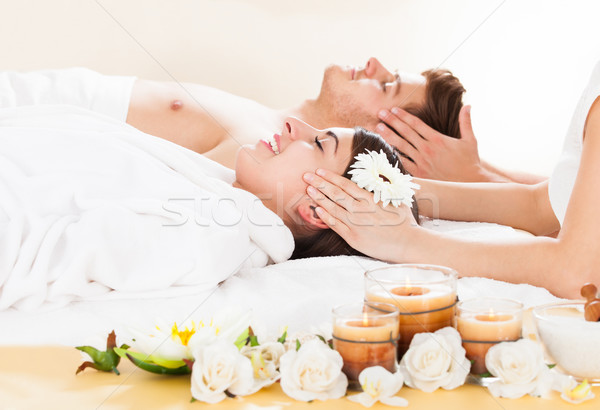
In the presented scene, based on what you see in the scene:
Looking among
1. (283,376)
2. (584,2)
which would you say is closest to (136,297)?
(283,376)

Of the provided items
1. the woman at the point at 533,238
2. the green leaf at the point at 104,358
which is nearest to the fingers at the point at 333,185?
the woman at the point at 533,238

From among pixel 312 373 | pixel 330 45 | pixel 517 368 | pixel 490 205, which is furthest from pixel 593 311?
pixel 330 45

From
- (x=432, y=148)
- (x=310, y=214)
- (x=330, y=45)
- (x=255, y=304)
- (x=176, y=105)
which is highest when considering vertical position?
(x=330, y=45)

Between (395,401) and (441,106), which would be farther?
(441,106)

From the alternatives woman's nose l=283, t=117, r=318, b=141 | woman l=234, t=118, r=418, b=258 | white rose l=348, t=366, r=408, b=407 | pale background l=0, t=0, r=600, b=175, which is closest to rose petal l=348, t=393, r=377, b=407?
white rose l=348, t=366, r=408, b=407

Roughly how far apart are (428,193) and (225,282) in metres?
0.86

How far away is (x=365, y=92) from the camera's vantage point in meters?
2.69

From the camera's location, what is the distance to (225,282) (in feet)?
Result: 4.99

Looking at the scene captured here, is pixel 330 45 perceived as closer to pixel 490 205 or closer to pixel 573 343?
pixel 490 205

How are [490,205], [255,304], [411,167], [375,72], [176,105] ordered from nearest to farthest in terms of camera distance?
[255,304], [490,205], [411,167], [176,105], [375,72]

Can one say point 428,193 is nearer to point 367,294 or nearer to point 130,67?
point 367,294

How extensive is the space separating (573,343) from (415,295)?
0.83 ft

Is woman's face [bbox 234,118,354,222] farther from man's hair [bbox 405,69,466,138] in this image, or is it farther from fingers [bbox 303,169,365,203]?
man's hair [bbox 405,69,466,138]

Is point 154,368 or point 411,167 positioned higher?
point 411,167
